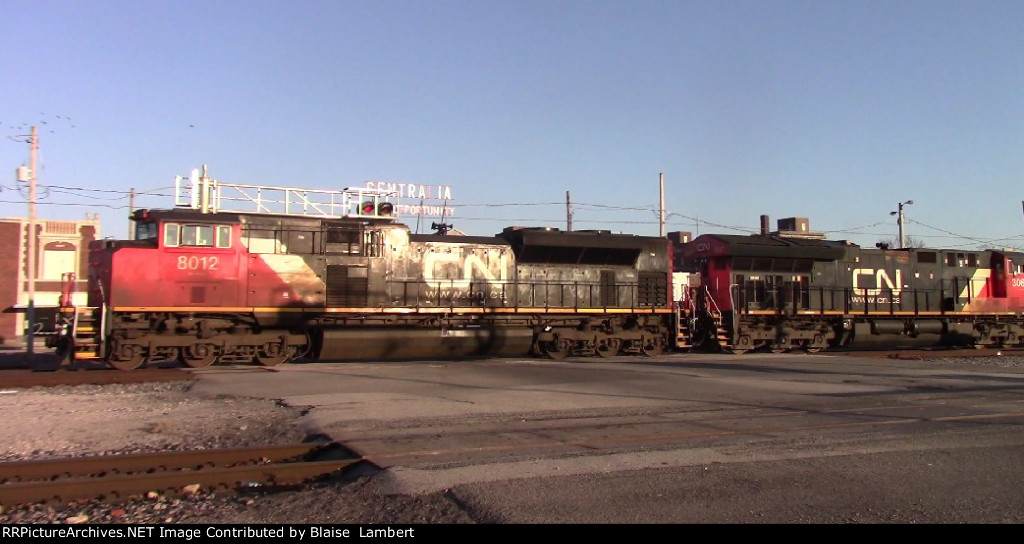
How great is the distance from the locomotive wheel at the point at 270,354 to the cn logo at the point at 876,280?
18.9 m

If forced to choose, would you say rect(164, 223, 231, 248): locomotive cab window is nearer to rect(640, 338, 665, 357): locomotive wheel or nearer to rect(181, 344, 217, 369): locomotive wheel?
rect(181, 344, 217, 369): locomotive wheel

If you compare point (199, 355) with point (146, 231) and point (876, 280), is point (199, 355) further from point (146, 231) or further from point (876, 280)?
point (876, 280)

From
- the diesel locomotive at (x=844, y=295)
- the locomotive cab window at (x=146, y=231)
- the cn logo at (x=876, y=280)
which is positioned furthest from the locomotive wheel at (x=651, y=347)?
the locomotive cab window at (x=146, y=231)

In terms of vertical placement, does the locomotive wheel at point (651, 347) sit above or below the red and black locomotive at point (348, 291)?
below

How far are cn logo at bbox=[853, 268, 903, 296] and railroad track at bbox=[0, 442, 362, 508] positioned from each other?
70.2 ft

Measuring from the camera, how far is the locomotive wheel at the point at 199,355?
16.1m

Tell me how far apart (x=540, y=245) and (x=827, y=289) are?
10.8m

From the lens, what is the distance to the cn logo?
24.1 metres

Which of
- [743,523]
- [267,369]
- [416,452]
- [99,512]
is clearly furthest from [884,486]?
[267,369]

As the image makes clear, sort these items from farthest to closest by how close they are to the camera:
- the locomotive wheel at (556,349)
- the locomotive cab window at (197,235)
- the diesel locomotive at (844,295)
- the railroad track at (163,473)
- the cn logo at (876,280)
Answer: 1. the cn logo at (876,280)
2. the diesel locomotive at (844,295)
3. the locomotive wheel at (556,349)
4. the locomotive cab window at (197,235)
5. the railroad track at (163,473)

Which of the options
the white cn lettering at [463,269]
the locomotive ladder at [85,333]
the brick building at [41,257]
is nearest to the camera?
the locomotive ladder at [85,333]

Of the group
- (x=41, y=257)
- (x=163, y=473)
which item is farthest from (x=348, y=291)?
(x=41, y=257)

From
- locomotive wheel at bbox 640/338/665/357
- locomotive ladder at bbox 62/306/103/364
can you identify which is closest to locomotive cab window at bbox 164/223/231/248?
locomotive ladder at bbox 62/306/103/364

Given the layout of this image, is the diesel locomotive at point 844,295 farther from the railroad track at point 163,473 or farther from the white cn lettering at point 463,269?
the railroad track at point 163,473
